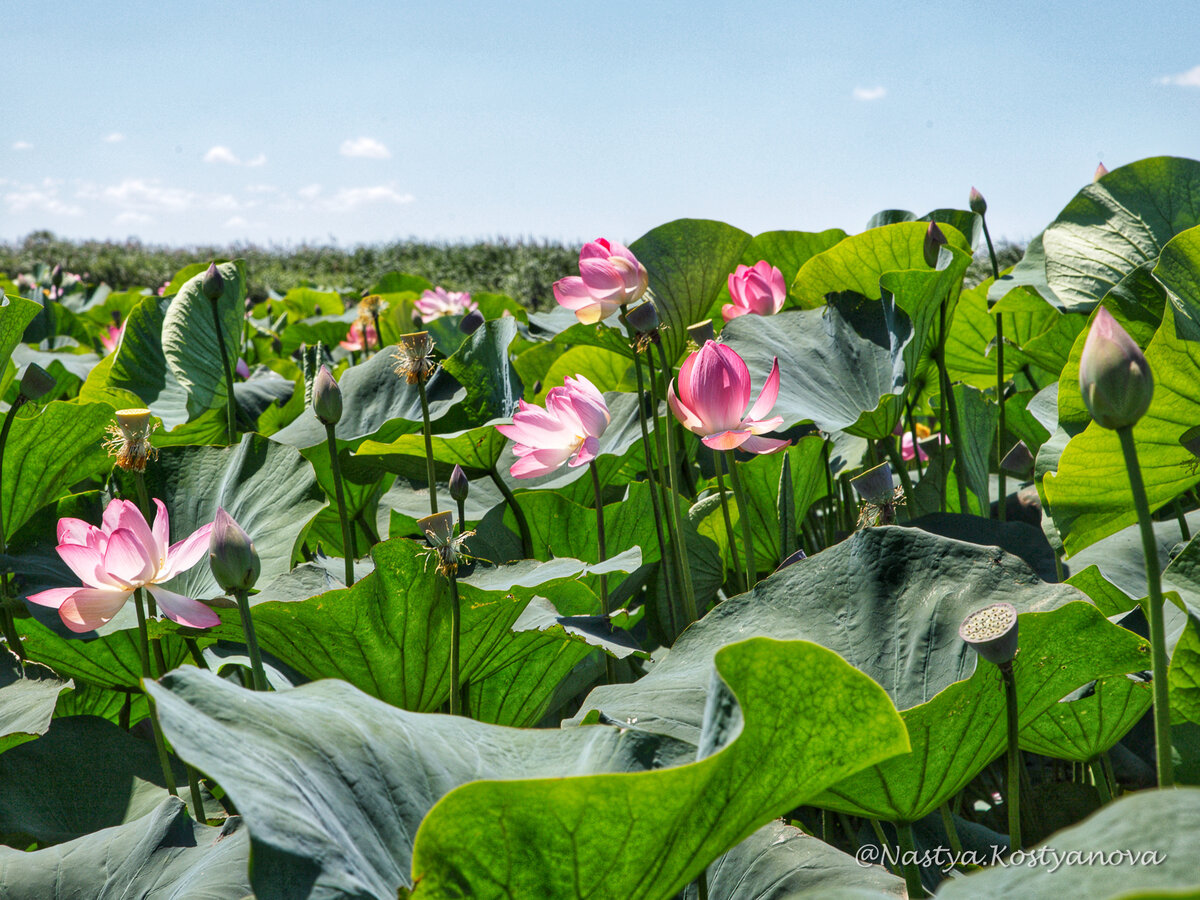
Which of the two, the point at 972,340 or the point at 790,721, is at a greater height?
the point at 972,340

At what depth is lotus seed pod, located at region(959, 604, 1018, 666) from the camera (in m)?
0.59

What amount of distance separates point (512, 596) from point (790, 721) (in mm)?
496

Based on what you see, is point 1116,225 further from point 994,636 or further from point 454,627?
point 454,627

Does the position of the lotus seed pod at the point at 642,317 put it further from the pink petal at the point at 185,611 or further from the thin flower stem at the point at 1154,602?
the thin flower stem at the point at 1154,602

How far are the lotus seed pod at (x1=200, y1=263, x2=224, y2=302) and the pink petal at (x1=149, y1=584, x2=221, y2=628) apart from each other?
0.87 m

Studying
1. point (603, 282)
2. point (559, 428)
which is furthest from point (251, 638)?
point (603, 282)

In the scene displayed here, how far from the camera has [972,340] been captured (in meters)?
2.09

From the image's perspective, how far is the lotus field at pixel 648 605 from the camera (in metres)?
0.48

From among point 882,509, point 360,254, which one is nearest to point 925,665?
point 882,509

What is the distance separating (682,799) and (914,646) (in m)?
0.44

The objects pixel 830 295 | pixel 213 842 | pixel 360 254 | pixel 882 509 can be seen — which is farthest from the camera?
Result: pixel 360 254

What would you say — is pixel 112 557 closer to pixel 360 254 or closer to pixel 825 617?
pixel 825 617

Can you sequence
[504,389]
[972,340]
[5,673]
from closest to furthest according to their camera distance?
1. [5,673]
2. [504,389]
3. [972,340]

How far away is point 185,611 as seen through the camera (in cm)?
88
